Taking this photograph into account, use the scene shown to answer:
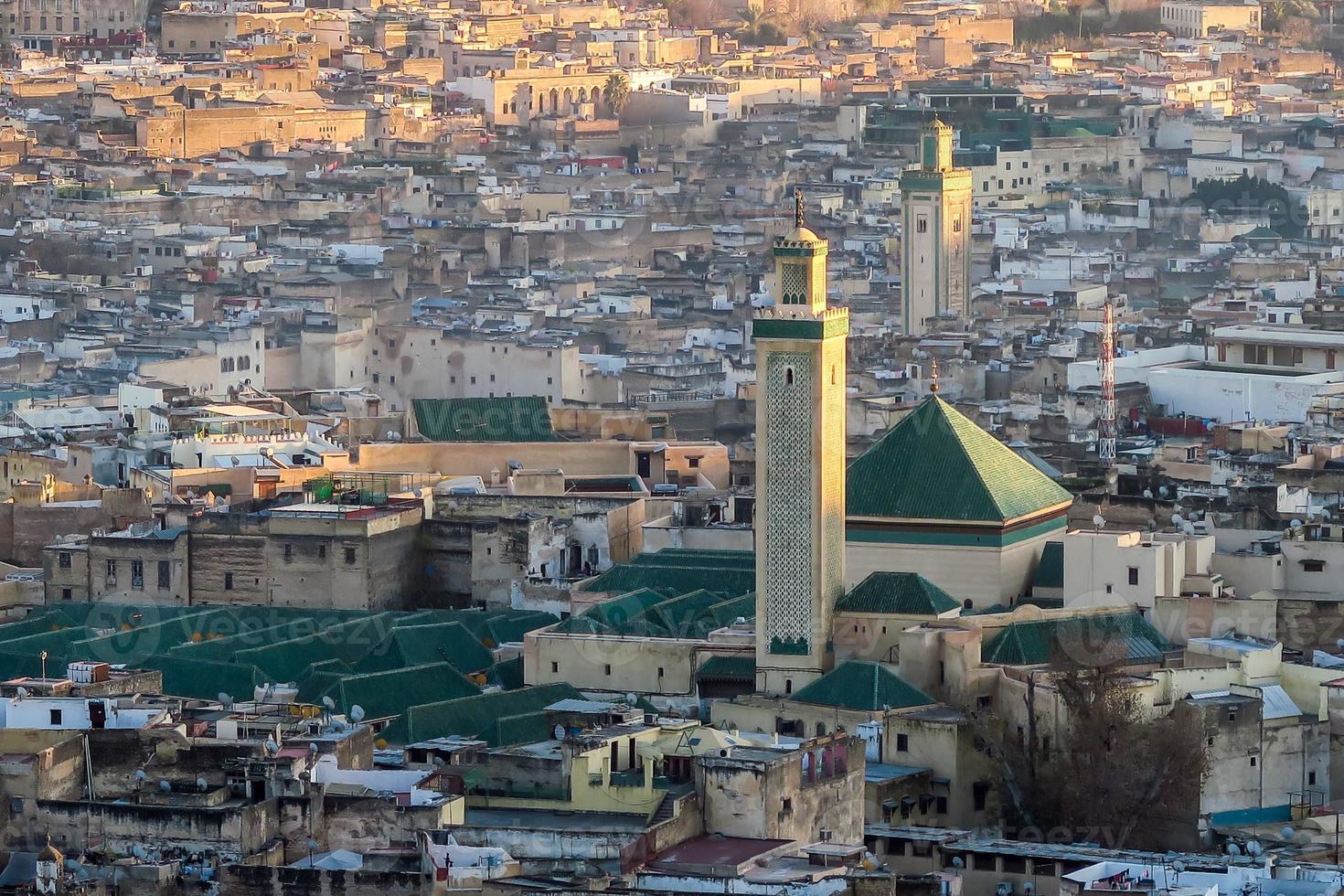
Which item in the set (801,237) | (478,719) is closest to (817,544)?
(801,237)

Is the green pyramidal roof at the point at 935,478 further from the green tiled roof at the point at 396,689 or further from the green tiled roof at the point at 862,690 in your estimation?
the green tiled roof at the point at 396,689

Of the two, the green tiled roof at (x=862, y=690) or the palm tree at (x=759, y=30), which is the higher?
the palm tree at (x=759, y=30)

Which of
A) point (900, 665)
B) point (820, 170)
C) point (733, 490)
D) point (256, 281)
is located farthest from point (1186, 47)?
point (900, 665)

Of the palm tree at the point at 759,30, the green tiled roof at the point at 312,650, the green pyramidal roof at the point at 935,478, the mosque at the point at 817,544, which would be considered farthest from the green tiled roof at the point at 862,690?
the palm tree at the point at 759,30

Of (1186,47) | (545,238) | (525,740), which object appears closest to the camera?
(525,740)

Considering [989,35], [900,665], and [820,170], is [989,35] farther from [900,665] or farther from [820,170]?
[900,665]
